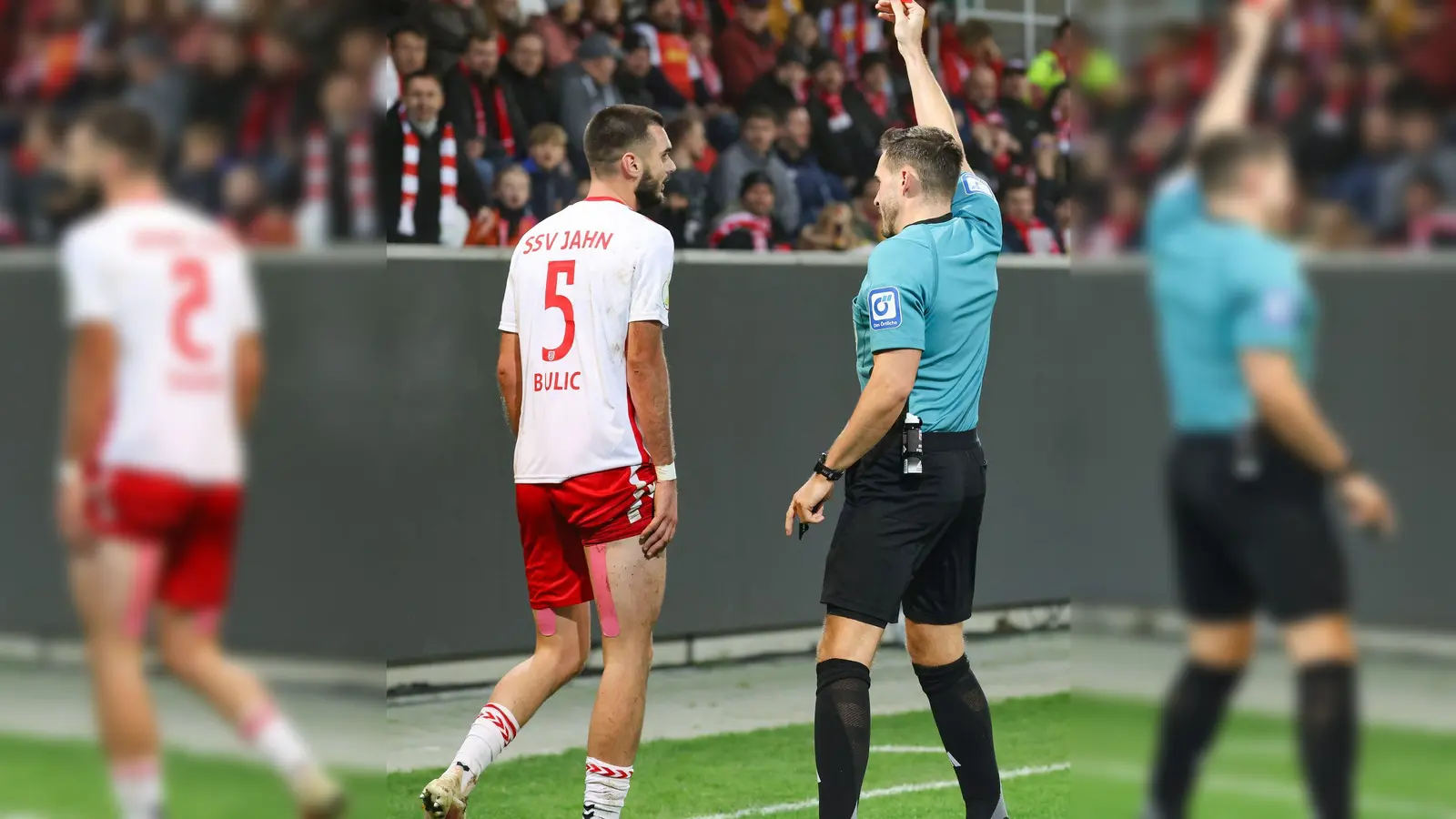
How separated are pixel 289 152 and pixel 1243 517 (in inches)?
40.1

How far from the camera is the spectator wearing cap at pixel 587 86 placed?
9.23 meters

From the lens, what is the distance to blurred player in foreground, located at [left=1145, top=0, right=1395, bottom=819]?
170cm

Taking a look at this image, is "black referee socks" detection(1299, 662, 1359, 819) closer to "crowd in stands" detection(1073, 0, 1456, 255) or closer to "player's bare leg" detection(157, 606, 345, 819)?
"crowd in stands" detection(1073, 0, 1456, 255)

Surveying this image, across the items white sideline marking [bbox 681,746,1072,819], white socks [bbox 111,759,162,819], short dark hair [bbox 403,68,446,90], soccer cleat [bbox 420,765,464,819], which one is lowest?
white sideline marking [bbox 681,746,1072,819]

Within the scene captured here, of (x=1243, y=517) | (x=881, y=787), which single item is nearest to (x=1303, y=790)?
(x=1243, y=517)

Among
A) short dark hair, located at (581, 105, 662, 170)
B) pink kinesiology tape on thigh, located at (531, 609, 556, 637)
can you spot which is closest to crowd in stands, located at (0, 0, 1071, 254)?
short dark hair, located at (581, 105, 662, 170)

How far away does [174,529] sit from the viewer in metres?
1.68

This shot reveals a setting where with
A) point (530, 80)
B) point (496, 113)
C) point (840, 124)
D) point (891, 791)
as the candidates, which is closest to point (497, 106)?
point (496, 113)

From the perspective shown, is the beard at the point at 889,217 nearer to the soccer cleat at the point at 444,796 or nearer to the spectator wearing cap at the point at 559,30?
the soccer cleat at the point at 444,796

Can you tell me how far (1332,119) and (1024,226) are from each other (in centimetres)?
874

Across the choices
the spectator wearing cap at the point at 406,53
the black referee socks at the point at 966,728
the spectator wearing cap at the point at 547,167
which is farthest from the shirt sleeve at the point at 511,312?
the spectator wearing cap at the point at 547,167

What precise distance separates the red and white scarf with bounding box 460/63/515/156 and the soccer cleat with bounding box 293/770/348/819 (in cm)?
712

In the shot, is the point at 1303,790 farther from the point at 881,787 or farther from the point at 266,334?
the point at 881,787

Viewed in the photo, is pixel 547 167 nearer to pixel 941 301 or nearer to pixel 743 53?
pixel 743 53
